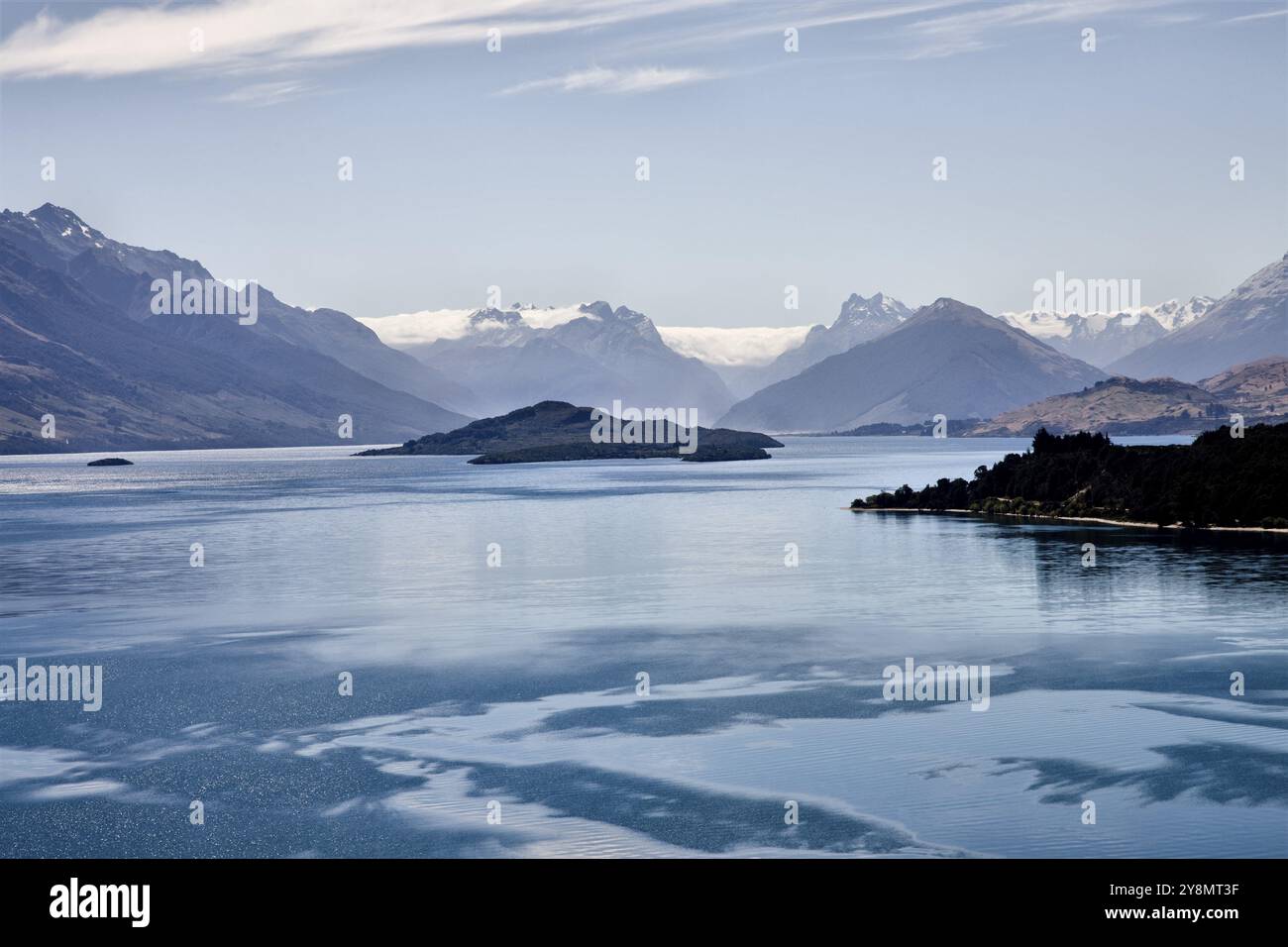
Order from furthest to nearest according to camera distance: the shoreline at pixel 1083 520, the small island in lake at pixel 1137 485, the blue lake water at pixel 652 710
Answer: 1. the small island in lake at pixel 1137 485
2. the shoreline at pixel 1083 520
3. the blue lake water at pixel 652 710

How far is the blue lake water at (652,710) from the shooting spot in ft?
115

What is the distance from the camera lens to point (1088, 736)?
144 feet

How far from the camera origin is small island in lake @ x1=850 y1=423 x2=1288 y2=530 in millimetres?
118312

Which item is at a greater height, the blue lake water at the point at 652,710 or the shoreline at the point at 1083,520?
the shoreline at the point at 1083,520

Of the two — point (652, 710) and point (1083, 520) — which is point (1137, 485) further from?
point (652, 710)

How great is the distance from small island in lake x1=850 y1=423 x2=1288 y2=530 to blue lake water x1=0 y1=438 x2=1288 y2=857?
23.9m

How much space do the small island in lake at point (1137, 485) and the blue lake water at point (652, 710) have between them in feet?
78.4

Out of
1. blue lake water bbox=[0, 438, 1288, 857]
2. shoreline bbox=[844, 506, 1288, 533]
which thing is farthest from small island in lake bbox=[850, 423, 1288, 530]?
blue lake water bbox=[0, 438, 1288, 857]

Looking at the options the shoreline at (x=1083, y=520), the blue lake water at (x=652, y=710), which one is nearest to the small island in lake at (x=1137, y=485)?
Result: the shoreline at (x=1083, y=520)

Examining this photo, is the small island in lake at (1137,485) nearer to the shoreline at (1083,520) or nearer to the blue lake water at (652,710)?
the shoreline at (1083,520)
